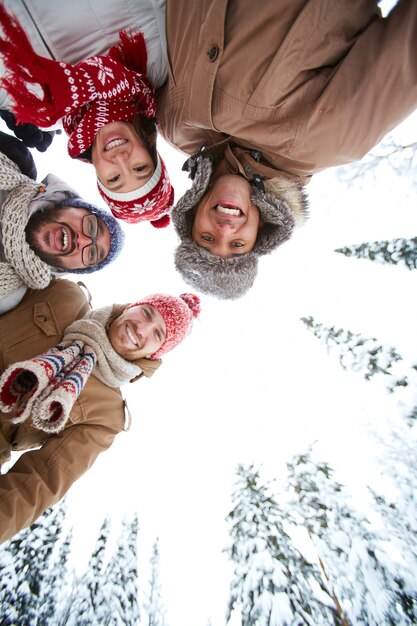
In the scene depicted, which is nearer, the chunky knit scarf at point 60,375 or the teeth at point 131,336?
the chunky knit scarf at point 60,375

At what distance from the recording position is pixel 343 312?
4.06 metres

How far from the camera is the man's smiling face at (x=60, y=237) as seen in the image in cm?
272

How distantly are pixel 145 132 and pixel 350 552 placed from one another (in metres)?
4.25

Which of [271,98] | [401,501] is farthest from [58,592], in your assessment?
[271,98]

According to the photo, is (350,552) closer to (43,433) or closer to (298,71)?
(43,433)

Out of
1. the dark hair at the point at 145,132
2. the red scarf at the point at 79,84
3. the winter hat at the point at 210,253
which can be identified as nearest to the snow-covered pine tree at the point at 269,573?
the winter hat at the point at 210,253

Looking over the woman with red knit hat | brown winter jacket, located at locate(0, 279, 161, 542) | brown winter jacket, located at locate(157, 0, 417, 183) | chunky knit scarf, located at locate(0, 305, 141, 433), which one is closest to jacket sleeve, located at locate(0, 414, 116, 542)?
brown winter jacket, located at locate(0, 279, 161, 542)

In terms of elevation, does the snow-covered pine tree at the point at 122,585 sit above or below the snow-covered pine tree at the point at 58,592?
below

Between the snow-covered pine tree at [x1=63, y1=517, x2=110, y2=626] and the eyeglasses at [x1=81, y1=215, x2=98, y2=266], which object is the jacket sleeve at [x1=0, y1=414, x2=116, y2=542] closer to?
the eyeglasses at [x1=81, y1=215, x2=98, y2=266]

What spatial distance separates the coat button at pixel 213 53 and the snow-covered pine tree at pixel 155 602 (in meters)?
5.41

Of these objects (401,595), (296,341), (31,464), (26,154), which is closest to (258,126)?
(26,154)

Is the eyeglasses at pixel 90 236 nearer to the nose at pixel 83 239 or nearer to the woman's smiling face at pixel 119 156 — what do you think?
the nose at pixel 83 239

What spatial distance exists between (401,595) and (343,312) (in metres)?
2.75

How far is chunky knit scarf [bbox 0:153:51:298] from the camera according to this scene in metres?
2.59
